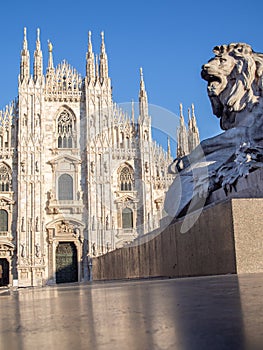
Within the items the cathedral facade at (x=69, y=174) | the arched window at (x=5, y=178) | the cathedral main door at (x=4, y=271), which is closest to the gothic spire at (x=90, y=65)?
the cathedral facade at (x=69, y=174)

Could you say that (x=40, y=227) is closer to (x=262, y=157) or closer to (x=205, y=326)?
(x=262, y=157)

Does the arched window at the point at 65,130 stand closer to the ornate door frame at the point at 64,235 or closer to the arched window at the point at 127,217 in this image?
the ornate door frame at the point at 64,235

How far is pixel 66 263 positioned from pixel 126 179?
209 inches

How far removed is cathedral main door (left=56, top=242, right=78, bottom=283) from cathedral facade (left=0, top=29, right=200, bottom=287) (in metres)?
0.05

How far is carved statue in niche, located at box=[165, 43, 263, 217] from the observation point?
4.92 meters

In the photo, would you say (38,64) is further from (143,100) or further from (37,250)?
(37,250)

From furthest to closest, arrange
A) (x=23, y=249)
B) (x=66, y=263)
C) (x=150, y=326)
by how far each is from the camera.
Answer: (x=66, y=263) < (x=23, y=249) < (x=150, y=326)

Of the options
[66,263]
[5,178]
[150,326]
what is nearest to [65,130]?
[5,178]

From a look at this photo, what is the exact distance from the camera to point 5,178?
25.1 meters

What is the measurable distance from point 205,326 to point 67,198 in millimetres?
24431

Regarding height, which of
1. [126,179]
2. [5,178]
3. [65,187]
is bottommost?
[65,187]

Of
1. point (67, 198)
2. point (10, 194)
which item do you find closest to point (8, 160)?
point (10, 194)

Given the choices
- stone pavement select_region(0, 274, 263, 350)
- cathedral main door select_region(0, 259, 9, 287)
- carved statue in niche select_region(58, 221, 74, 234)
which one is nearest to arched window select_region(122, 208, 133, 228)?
carved statue in niche select_region(58, 221, 74, 234)

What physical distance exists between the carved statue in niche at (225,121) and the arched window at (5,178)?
2028 cm
